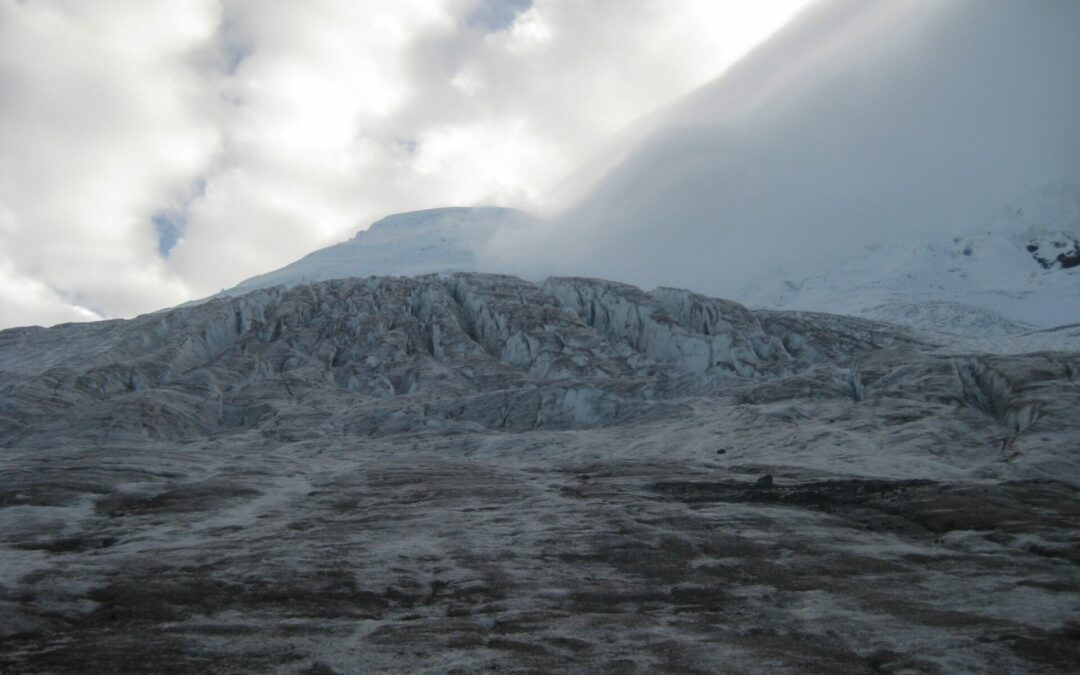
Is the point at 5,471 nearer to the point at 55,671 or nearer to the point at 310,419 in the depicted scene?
the point at 55,671

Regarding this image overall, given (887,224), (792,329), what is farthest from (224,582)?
(887,224)

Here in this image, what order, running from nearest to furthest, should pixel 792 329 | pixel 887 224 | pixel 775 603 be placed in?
pixel 775 603, pixel 792 329, pixel 887 224

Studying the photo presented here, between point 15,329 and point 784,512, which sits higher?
point 15,329

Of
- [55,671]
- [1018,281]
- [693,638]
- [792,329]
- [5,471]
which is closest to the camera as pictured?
[55,671]

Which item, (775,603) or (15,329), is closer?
(775,603)

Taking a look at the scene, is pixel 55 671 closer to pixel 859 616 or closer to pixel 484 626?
pixel 484 626

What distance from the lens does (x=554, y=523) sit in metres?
22.9

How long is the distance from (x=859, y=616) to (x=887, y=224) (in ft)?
587

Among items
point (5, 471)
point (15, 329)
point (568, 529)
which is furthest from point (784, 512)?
point (15, 329)

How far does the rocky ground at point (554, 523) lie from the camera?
12.9m

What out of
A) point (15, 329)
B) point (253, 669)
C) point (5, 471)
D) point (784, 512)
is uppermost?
point (15, 329)

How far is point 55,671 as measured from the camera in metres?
11.4

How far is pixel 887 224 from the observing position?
175 metres

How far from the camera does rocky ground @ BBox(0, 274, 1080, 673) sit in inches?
506
